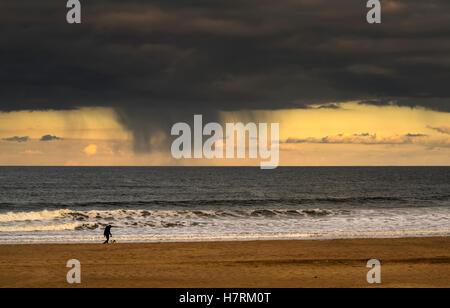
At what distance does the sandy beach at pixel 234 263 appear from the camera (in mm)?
20406

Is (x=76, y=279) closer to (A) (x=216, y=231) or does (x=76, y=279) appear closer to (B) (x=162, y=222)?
(A) (x=216, y=231)

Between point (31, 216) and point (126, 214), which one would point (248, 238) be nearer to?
point (126, 214)

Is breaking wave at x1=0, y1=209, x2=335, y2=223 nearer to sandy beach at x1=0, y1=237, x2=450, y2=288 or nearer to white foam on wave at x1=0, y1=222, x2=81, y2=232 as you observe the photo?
white foam on wave at x1=0, y1=222, x2=81, y2=232

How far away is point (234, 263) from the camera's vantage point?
79.4 ft

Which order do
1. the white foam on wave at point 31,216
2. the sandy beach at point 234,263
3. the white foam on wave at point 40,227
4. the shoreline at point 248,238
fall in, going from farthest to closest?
1. the white foam on wave at point 31,216
2. the white foam on wave at point 40,227
3. the shoreline at point 248,238
4. the sandy beach at point 234,263

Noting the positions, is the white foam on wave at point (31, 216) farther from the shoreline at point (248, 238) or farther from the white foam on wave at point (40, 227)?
the shoreline at point (248, 238)

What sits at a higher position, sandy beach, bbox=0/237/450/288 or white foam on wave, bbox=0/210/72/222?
white foam on wave, bbox=0/210/72/222

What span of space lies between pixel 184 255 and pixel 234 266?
379 cm

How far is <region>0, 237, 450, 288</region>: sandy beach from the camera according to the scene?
803 inches

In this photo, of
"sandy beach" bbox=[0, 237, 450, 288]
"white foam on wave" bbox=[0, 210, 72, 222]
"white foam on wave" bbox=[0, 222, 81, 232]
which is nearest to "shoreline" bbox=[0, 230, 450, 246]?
"sandy beach" bbox=[0, 237, 450, 288]

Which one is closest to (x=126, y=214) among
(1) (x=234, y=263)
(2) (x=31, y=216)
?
(2) (x=31, y=216)

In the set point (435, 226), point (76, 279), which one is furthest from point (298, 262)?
point (435, 226)

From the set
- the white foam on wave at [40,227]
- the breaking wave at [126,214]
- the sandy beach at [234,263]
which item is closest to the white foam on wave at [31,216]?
the breaking wave at [126,214]
